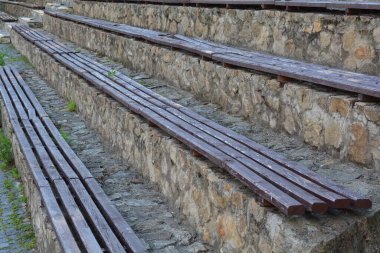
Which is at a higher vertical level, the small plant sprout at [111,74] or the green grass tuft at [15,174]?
the small plant sprout at [111,74]

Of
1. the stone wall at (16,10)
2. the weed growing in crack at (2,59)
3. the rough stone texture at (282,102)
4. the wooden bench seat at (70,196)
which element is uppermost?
the rough stone texture at (282,102)

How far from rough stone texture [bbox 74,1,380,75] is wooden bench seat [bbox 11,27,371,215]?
1134 millimetres

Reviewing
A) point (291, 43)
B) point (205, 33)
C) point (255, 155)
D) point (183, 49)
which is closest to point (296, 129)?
point (255, 155)

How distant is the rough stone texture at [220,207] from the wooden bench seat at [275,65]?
A: 768 millimetres

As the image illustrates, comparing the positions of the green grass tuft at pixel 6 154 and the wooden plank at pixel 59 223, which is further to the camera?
the green grass tuft at pixel 6 154

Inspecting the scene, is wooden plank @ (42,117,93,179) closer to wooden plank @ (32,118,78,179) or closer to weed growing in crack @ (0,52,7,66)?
wooden plank @ (32,118,78,179)

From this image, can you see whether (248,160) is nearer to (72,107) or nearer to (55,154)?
(55,154)

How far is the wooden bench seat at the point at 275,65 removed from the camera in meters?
3.68

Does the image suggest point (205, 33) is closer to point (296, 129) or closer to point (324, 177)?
point (296, 129)

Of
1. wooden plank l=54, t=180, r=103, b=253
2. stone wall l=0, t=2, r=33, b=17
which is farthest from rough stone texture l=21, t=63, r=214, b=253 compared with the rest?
stone wall l=0, t=2, r=33, b=17

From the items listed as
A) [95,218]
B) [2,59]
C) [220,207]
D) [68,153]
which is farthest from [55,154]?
[2,59]

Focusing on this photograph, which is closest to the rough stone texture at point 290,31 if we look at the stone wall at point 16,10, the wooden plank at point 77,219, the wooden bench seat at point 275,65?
the wooden bench seat at point 275,65

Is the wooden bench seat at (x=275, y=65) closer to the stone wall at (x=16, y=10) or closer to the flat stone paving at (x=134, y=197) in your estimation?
the flat stone paving at (x=134, y=197)

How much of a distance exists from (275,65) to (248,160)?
55.4 inches
